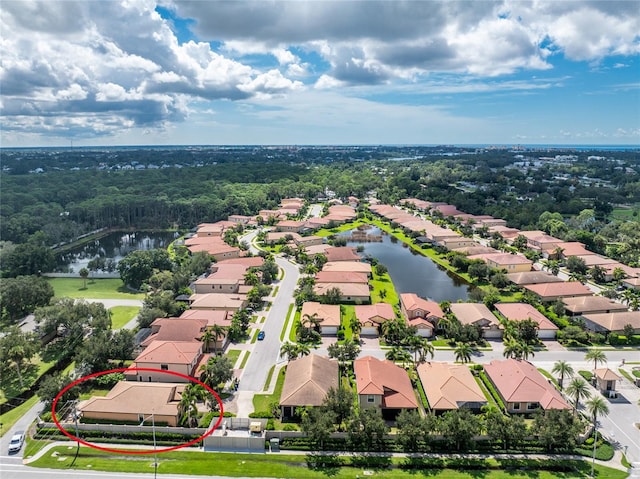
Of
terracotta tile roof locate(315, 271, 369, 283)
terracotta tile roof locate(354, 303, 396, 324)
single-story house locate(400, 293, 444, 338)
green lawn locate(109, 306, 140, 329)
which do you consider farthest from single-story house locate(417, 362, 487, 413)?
green lawn locate(109, 306, 140, 329)

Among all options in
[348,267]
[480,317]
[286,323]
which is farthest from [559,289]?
[286,323]

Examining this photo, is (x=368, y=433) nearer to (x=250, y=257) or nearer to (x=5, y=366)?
(x=5, y=366)

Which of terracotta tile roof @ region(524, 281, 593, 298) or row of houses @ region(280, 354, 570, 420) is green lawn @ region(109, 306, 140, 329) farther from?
terracotta tile roof @ region(524, 281, 593, 298)

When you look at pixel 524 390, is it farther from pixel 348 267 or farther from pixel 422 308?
pixel 348 267

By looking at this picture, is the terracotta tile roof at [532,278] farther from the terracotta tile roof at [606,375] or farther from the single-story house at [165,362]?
the single-story house at [165,362]

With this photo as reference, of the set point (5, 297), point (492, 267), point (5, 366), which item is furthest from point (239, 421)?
point (492, 267)
